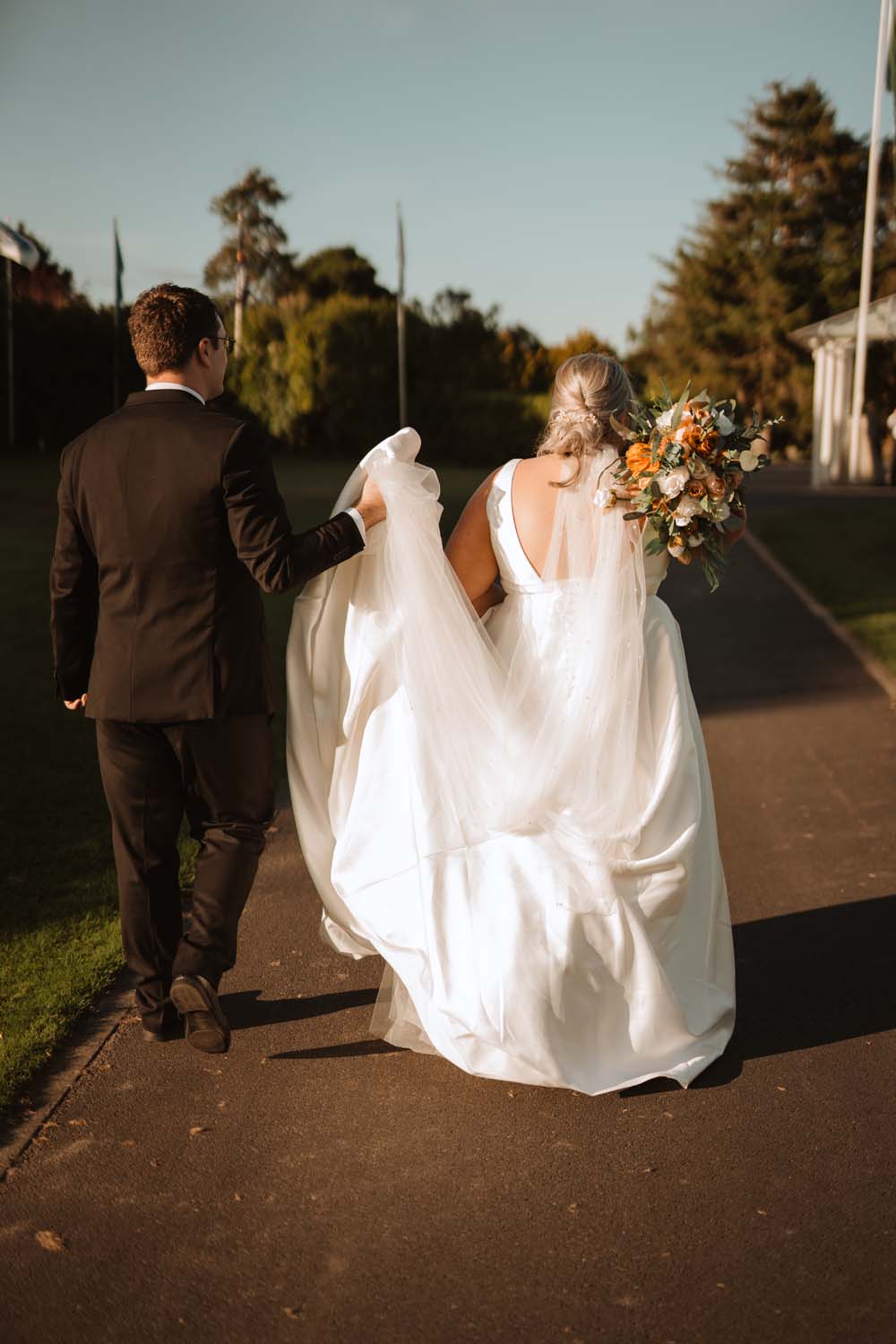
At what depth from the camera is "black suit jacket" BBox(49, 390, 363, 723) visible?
4.00 metres

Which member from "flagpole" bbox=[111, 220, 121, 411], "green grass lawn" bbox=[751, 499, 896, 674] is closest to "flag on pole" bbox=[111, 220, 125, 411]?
"flagpole" bbox=[111, 220, 121, 411]

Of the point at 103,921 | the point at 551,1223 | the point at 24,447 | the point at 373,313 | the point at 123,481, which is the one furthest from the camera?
the point at 373,313

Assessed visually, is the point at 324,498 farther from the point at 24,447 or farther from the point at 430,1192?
the point at 430,1192

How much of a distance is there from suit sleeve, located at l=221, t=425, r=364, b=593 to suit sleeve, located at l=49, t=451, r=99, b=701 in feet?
1.77

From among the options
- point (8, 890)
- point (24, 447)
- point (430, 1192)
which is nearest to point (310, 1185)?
point (430, 1192)

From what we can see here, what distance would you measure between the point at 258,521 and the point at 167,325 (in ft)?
2.28

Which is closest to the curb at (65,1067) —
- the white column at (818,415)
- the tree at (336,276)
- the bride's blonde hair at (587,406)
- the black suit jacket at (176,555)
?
the black suit jacket at (176,555)

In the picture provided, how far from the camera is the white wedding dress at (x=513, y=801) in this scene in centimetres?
412

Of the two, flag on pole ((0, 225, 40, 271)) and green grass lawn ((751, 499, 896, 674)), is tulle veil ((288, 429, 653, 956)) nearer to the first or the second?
flag on pole ((0, 225, 40, 271))

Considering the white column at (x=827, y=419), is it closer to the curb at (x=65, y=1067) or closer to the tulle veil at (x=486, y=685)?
the tulle veil at (x=486, y=685)

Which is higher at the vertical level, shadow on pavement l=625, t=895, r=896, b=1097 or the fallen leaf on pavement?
shadow on pavement l=625, t=895, r=896, b=1097

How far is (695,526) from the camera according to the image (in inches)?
172

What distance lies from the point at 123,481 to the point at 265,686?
78 centimetres

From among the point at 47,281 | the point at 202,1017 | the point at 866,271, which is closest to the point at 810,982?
the point at 202,1017
